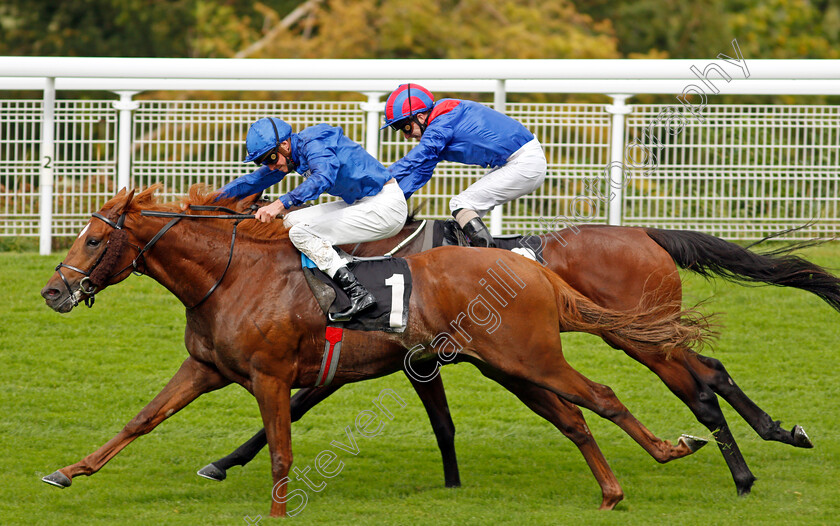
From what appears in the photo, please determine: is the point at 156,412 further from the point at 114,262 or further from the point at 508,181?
the point at 508,181

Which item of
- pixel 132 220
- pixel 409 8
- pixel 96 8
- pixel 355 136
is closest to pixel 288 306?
pixel 132 220

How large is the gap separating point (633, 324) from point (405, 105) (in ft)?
5.56

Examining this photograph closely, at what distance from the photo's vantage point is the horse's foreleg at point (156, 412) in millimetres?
4855

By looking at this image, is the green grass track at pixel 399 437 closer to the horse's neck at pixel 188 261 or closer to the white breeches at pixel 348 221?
the horse's neck at pixel 188 261

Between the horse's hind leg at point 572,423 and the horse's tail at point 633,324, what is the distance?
38 cm

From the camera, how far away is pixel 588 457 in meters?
5.14

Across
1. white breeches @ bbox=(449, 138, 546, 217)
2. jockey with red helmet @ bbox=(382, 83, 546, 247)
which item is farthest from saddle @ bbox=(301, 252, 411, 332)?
white breeches @ bbox=(449, 138, 546, 217)

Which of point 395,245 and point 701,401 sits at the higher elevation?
point 395,245

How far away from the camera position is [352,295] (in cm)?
491

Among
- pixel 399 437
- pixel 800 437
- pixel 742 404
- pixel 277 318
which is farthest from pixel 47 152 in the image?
pixel 800 437

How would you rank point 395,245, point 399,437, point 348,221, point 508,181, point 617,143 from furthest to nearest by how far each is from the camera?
point 617,143 < point 399,437 < point 508,181 < point 395,245 < point 348,221

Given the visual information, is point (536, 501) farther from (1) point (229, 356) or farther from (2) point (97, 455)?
(2) point (97, 455)

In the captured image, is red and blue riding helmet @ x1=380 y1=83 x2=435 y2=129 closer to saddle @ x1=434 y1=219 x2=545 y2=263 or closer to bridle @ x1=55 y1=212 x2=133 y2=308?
saddle @ x1=434 y1=219 x2=545 y2=263

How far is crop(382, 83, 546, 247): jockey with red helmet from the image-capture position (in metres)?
5.62
